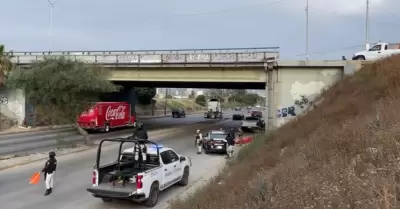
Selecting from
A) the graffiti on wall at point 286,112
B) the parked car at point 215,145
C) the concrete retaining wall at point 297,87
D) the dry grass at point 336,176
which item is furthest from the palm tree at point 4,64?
the dry grass at point 336,176

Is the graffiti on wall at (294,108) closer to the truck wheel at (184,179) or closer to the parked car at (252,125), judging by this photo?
the parked car at (252,125)

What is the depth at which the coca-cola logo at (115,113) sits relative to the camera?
3909cm

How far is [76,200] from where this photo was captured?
12.5m

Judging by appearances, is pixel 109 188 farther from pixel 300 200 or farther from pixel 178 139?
pixel 178 139

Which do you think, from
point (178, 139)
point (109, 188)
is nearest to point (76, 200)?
point (109, 188)

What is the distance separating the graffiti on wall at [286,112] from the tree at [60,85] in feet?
45.0

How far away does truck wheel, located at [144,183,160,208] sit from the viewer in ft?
38.5

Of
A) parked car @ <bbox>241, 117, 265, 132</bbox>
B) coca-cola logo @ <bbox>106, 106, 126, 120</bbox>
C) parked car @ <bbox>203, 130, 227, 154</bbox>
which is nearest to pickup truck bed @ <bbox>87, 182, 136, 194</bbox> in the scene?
parked car @ <bbox>203, 130, 227, 154</bbox>

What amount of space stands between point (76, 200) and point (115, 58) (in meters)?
26.6

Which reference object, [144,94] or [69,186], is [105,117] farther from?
[144,94]

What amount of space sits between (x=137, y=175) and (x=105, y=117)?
28.3 meters

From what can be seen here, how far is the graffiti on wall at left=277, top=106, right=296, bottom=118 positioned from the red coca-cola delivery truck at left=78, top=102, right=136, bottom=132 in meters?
16.4

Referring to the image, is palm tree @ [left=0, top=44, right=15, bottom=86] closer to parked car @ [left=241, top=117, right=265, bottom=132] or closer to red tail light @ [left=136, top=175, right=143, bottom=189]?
parked car @ [left=241, top=117, right=265, bottom=132]

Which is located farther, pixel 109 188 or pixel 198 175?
pixel 198 175
